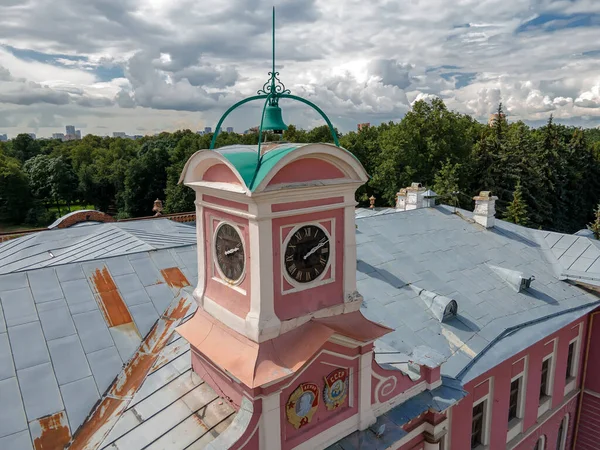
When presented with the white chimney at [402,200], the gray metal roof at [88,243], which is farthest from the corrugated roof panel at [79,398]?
the white chimney at [402,200]

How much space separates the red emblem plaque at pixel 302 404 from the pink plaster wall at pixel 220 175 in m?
3.01

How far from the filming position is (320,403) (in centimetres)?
625

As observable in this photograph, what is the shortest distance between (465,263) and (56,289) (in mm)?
11207

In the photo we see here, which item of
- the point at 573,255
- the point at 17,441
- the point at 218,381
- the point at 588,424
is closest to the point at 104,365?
the point at 17,441

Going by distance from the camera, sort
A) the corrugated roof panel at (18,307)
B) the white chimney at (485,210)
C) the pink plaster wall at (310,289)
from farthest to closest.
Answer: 1. the white chimney at (485,210)
2. the corrugated roof panel at (18,307)
3. the pink plaster wall at (310,289)

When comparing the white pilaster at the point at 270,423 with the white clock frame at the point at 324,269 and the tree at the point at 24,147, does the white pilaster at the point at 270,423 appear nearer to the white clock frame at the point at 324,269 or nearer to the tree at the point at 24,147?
the white clock frame at the point at 324,269

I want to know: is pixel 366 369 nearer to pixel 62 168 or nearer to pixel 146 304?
pixel 146 304

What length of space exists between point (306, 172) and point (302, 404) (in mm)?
3263

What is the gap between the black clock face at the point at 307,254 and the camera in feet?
19.1

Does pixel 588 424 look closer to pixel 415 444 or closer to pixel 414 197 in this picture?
pixel 414 197

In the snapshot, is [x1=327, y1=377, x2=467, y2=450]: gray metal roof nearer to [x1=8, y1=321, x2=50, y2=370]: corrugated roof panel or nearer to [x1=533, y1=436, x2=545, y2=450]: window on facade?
[x1=8, y1=321, x2=50, y2=370]: corrugated roof panel

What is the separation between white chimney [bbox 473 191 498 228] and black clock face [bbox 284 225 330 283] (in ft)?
37.4

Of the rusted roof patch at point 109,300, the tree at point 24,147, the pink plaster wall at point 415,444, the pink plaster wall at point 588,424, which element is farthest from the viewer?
the tree at point 24,147

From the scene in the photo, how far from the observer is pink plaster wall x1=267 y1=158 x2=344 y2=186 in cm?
549
